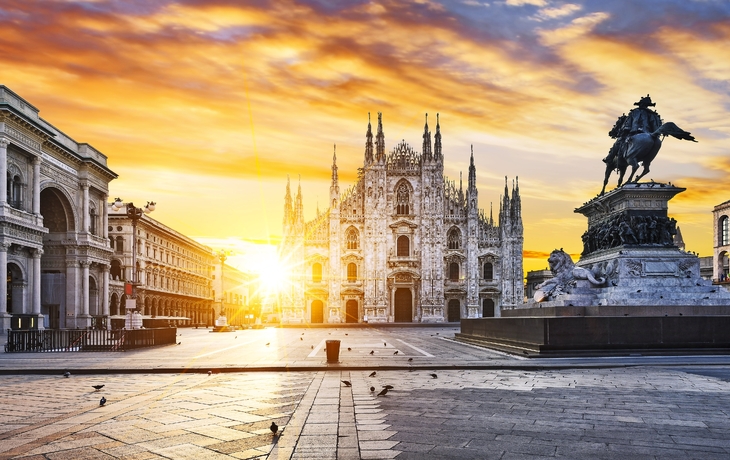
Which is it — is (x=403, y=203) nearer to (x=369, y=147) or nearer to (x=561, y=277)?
(x=369, y=147)

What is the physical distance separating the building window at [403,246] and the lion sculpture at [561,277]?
50018 millimetres

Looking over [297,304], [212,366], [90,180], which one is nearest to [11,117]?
[90,180]

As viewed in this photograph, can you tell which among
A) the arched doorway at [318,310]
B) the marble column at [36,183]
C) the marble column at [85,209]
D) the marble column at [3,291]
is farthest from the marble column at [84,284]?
the arched doorway at [318,310]

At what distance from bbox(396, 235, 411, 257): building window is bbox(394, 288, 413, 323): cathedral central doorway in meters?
3.63

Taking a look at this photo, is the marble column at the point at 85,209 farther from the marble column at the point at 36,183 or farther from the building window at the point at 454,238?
the building window at the point at 454,238

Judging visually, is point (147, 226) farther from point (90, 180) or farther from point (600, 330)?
point (600, 330)

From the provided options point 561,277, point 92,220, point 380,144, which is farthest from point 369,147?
point 561,277

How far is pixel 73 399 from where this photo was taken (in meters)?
10.1

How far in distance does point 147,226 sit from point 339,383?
5905cm

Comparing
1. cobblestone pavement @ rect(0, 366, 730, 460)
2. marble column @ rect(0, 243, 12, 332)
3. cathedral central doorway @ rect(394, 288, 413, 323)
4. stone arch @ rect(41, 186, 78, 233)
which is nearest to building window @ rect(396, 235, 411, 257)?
cathedral central doorway @ rect(394, 288, 413, 323)

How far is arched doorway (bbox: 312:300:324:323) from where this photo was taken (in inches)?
2749

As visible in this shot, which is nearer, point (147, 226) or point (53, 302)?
point (53, 302)

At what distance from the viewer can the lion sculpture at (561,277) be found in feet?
61.0

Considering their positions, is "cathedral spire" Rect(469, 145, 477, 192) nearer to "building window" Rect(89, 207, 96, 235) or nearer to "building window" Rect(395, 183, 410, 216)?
A: "building window" Rect(395, 183, 410, 216)
